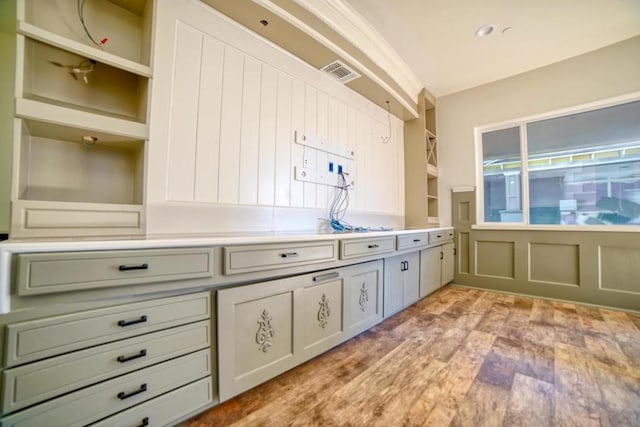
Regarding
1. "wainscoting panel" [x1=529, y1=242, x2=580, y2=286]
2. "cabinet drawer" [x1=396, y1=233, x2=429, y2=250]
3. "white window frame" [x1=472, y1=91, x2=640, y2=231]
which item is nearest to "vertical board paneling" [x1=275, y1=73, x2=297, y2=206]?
"cabinet drawer" [x1=396, y1=233, x2=429, y2=250]

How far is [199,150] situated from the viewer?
1.66 m

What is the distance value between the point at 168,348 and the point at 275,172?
1370 millimetres

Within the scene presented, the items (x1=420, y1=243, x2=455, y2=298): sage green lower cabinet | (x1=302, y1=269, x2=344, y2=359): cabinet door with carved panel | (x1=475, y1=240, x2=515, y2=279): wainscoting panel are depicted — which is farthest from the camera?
(x1=475, y1=240, x2=515, y2=279): wainscoting panel

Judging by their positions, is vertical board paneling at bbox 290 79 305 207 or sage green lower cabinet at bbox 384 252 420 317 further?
sage green lower cabinet at bbox 384 252 420 317

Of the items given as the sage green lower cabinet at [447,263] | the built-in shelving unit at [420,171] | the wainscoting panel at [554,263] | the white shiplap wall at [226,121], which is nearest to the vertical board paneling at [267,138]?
the white shiplap wall at [226,121]

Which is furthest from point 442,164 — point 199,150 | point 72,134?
point 72,134

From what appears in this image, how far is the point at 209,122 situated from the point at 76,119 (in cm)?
68

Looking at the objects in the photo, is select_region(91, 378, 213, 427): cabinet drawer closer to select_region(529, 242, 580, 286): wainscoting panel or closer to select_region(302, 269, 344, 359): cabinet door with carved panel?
select_region(302, 269, 344, 359): cabinet door with carved panel

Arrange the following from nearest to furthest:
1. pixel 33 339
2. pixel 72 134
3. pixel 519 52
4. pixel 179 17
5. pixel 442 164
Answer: pixel 33 339, pixel 72 134, pixel 179 17, pixel 519 52, pixel 442 164

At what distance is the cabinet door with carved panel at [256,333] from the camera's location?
1.27 meters

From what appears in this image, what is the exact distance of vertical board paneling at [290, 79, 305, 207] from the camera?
2.22 m

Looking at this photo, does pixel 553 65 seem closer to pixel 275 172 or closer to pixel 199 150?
pixel 275 172

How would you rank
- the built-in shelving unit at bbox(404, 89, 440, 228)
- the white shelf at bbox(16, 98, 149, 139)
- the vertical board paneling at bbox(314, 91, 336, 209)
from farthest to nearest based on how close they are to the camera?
the built-in shelving unit at bbox(404, 89, 440, 228) → the vertical board paneling at bbox(314, 91, 336, 209) → the white shelf at bbox(16, 98, 149, 139)

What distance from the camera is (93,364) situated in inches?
37.5
